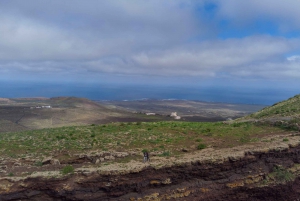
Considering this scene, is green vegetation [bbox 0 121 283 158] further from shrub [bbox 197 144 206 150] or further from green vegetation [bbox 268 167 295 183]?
green vegetation [bbox 268 167 295 183]

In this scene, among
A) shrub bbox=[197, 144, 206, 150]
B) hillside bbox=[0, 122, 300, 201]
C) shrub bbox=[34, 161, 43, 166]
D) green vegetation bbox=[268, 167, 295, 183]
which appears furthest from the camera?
shrub bbox=[197, 144, 206, 150]

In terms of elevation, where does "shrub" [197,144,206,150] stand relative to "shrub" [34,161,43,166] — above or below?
above

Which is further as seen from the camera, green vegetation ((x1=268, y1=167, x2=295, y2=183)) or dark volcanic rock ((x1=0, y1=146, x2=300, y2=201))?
green vegetation ((x1=268, y1=167, x2=295, y2=183))

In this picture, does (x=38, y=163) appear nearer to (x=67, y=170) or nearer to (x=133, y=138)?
(x=67, y=170)

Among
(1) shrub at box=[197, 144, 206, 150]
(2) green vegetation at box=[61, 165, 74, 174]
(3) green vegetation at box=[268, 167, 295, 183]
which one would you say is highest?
(1) shrub at box=[197, 144, 206, 150]

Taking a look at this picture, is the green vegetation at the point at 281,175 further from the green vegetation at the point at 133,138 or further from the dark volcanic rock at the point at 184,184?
the green vegetation at the point at 133,138

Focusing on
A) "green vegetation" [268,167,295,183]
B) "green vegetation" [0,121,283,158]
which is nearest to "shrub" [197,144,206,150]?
"green vegetation" [0,121,283,158]
